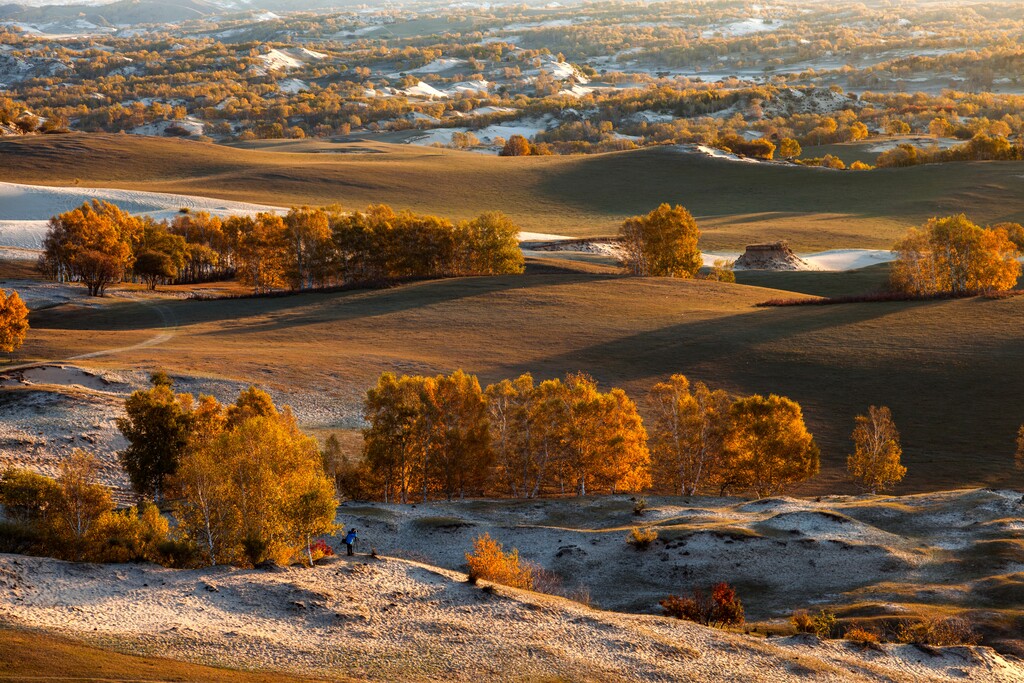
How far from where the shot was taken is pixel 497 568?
43.7 metres

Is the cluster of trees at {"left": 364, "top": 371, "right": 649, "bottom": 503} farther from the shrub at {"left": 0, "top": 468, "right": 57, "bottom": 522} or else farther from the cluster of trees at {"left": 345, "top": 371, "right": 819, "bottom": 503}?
the shrub at {"left": 0, "top": 468, "right": 57, "bottom": 522}

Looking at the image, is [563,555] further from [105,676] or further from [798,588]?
[105,676]

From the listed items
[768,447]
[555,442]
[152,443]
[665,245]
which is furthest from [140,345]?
[665,245]

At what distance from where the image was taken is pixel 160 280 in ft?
430

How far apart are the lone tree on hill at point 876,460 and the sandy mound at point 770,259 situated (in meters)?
73.7

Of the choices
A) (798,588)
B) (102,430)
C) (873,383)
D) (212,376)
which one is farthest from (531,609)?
(873,383)

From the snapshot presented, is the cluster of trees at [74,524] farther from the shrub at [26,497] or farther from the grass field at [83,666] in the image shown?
the grass field at [83,666]

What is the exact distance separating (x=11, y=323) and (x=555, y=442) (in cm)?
4371

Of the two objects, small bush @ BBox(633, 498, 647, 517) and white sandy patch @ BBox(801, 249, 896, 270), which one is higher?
white sandy patch @ BBox(801, 249, 896, 270)

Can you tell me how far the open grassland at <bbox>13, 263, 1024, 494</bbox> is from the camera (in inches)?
2790

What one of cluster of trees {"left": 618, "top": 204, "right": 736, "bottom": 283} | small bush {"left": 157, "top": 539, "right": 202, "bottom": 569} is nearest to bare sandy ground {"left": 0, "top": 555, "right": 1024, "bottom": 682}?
small bush {"left": 157, "top": 539, "right": 202, "bottom": 569}

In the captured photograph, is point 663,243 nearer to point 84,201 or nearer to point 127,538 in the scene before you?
point 127,538

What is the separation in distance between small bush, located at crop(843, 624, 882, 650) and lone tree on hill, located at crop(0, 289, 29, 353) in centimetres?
6419

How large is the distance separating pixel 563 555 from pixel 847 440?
2850 cm
